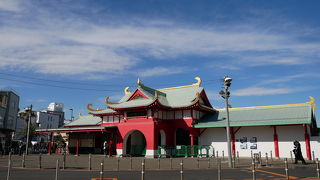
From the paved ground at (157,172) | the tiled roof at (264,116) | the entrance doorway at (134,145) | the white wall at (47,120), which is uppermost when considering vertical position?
the white wall at (47,120)

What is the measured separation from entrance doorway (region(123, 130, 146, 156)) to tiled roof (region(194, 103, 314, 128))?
353 inches

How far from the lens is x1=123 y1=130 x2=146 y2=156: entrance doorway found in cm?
3656

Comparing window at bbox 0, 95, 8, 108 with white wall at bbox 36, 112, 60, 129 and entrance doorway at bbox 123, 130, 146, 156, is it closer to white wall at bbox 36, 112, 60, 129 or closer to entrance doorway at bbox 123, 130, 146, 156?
entrance doorway at bbox 123, 130, 146, 156

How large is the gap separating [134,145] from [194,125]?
927cm

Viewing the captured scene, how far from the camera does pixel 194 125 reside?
3400 centimetres

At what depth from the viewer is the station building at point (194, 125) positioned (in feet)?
99.2

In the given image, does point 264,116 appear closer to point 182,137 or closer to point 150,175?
point 182,137

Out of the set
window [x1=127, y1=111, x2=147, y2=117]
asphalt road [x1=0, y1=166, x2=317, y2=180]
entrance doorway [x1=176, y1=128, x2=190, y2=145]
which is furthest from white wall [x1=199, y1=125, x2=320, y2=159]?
asphalt road [x1=0, y1=166, x2=317, y2=180]

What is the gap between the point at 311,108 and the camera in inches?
1208

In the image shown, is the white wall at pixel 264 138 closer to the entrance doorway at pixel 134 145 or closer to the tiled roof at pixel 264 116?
the tiled roof at pixel 264 116

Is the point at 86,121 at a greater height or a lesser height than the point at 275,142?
greater

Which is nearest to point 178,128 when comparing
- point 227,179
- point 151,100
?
point 151,100

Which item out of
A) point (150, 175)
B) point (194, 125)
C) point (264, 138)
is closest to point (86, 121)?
point (194, 125)

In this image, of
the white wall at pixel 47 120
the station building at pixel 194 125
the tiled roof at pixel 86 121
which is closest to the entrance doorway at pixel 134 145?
Answer: the station building at pixel 194 125
